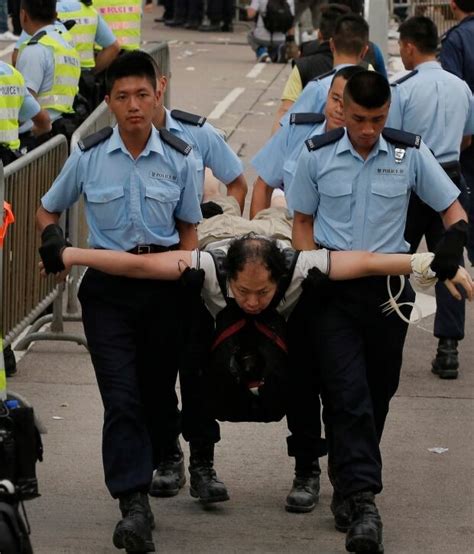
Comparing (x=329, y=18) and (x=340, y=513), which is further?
(x=329, y=18)

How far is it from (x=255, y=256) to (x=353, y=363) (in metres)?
0.60

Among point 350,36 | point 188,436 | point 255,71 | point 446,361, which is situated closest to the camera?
point 188,436

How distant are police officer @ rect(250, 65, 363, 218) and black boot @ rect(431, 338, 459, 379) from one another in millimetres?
1304

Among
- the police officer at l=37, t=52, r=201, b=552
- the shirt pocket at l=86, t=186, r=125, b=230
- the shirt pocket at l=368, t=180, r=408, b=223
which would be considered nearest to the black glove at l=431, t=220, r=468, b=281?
the shirt pocket at l=368, t=180, r=408, b=223

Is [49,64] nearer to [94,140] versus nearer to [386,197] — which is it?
[94,140]

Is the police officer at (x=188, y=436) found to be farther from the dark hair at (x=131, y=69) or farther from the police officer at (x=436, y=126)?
the police officer at (x=436, y=126)

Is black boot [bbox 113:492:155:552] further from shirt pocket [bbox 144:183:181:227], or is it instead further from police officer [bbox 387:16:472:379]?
police officer [bbox 387:16:472:379]

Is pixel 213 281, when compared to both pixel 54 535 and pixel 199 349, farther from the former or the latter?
pixel 54 535

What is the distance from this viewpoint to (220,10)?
30.0m

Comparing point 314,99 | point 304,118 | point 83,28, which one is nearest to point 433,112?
point 314,99

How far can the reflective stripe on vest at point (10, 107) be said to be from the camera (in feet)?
32.4

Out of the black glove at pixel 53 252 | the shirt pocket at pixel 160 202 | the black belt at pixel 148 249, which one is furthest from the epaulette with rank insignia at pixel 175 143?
the black glove at pixel 53 252

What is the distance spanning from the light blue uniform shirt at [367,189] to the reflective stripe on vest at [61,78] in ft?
18.0

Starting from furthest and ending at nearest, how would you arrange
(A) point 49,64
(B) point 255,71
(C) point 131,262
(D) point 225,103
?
(B) point 255,71 < (D) point 225,103 < (A) point 49,64 < (C) point 131,262
